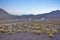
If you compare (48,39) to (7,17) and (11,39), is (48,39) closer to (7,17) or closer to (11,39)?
(11,39)

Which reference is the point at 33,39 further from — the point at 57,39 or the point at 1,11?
the point at 1,11

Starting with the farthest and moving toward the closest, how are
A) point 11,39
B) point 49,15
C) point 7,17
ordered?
1. point 49,15
2. point 7,17
3. point 11,39

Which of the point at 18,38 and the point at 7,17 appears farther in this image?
the point at 7,17

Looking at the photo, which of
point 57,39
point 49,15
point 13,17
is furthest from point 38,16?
point 57,39

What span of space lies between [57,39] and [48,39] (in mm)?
1133

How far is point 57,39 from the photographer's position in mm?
24750

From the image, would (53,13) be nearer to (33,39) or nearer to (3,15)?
(3,15)

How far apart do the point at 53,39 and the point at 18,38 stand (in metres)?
4.25

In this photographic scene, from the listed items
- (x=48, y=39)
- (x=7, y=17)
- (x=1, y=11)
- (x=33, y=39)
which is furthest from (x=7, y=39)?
(x=1, y=11)

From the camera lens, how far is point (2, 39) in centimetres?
2455

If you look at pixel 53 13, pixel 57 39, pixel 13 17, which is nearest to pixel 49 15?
pixel 53 13

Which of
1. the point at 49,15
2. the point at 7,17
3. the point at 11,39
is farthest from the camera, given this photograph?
the point at 49,15

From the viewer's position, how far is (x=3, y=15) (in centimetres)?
10162

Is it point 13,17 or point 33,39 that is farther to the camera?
point 13,17
